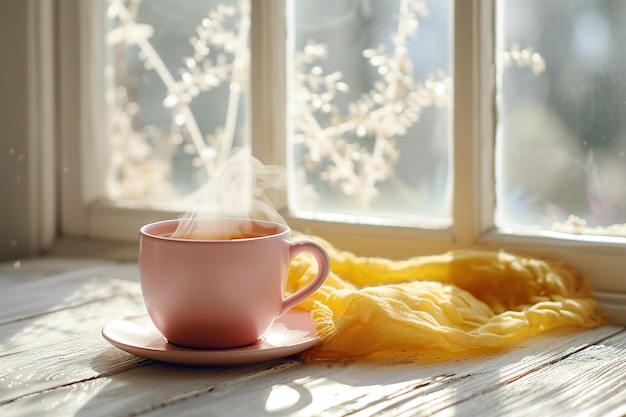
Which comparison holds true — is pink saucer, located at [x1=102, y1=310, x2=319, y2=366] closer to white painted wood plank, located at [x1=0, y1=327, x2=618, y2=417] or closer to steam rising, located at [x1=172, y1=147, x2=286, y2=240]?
white painted wood plank, located at [x1=0, y1=327, x2=618, y2=417]

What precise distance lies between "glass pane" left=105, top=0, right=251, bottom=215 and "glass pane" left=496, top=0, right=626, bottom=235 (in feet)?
1.37

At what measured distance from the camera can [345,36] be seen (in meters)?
1.15

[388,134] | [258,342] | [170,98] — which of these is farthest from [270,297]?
[170,98]

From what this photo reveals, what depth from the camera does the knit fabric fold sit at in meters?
0.75

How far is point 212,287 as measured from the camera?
2.23 feet

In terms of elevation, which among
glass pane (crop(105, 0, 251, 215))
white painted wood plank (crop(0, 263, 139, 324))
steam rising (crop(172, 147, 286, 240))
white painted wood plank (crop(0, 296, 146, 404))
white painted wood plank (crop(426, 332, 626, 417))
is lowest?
white painted wood plank (crop(426, 332, 626, 417))

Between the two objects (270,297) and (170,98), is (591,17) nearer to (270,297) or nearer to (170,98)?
(270,297)

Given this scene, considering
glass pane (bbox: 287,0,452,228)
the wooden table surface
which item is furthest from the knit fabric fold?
glass pane (bbox: 287,0,452,228)

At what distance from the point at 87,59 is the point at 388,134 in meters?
0.58

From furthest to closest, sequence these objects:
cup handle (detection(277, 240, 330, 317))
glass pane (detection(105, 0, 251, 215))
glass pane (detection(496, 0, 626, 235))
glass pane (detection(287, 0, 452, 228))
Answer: glass pane (detection(105, 0, 251, 215))
glass pane (detection(287, 0, 452, 228))
glass pane (detection(496, 0, 626, 235))
cup handle (detection(277, 240, 330, 317))

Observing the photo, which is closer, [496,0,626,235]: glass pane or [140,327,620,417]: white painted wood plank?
[140,327,620,417]: white painted wood plank

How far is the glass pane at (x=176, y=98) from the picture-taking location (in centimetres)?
127

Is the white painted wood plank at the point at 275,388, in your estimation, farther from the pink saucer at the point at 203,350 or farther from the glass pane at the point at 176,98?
the glass pane at the point at 176,98

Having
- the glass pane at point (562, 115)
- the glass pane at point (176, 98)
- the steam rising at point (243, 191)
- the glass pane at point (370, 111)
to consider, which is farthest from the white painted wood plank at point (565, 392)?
the glass pane at point (176, 98)
